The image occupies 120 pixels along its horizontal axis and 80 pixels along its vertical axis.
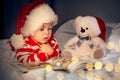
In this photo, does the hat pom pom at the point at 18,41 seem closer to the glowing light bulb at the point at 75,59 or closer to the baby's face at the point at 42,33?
the baby's face at the point at 42,33

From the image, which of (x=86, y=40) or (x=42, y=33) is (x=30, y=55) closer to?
(x=42, y=33)

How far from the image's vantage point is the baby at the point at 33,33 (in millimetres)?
750

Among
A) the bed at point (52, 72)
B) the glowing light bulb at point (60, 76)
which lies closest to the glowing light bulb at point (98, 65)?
the bed at point (52, 72)

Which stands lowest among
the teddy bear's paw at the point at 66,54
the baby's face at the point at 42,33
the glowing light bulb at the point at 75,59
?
the glowing light bulb at the point at 75,59

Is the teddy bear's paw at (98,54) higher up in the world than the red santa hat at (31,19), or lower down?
lower down

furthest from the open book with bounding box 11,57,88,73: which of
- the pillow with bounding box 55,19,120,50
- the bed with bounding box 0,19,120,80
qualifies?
the pillow with bounding box 55,19,120,50

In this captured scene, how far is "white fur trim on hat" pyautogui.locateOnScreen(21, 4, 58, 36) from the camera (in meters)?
0.75

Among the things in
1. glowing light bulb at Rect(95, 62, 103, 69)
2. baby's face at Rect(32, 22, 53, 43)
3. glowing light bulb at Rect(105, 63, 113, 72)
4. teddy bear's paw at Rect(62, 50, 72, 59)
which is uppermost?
baby's face at Rect(32, 22, 53, 43)

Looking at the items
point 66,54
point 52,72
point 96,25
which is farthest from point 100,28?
point 52,72

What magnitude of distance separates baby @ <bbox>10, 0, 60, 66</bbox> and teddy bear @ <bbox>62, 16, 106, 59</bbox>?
3.0 inches

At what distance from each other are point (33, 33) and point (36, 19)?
0.13 feet

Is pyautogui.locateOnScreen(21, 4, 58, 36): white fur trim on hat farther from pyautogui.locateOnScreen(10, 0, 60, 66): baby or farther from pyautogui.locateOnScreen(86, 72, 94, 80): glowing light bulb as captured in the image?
pyautogui.locateOnScreen(86, 72, 94, 80): glowing light bulb

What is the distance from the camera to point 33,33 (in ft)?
2.51

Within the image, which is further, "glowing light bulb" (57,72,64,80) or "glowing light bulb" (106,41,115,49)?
"glowing light bulb" (106,41,115,49)
